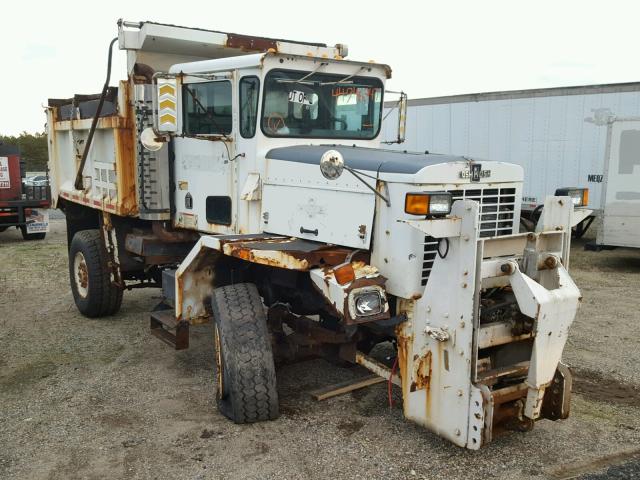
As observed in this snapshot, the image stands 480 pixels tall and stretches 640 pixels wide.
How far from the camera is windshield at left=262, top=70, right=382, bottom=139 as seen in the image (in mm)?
5582

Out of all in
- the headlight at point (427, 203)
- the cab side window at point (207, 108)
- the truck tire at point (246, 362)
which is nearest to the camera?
the headlight at point (427, 203)

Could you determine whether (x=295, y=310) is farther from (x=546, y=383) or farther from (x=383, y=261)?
(x=546, y=383)

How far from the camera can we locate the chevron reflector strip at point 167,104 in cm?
541

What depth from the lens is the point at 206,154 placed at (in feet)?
20.4

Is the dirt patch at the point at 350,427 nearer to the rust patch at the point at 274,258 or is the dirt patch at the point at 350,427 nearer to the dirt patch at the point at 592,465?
the rust patch at the point at 274,258

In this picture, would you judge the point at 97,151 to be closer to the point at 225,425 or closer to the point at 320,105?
the point at 320,105

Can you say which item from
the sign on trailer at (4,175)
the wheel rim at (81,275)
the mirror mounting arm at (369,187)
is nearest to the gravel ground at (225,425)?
the wheel rim at (81,275)

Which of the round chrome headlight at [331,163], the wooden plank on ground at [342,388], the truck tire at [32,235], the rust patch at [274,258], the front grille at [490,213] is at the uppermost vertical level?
the round chrome headlight at [331,163]

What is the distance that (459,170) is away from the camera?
4.70 meters

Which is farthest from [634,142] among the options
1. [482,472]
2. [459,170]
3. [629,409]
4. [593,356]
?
[482,472]

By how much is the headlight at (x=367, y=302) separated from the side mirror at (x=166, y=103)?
2.31 metres

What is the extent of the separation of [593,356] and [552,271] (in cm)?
290

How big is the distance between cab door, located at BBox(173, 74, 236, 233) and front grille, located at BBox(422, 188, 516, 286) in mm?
2089

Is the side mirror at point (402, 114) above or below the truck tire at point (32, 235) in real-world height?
above
